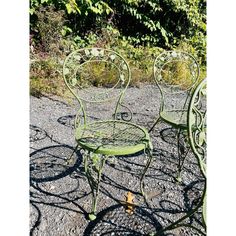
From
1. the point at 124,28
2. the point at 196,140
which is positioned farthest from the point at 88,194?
the point at 124,28

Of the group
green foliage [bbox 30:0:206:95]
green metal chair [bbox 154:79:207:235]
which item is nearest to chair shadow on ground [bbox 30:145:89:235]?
green metal chair [bbox 154:79:207:235]

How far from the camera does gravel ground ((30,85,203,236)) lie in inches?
76.7

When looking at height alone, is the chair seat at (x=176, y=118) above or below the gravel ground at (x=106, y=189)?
above

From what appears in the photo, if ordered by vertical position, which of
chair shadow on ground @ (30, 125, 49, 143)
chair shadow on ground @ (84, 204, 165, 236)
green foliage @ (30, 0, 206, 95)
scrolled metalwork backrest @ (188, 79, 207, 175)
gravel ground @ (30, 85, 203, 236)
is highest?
green foliage @ (30, 0, 206, 95)

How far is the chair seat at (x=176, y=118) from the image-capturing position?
2.28 metres

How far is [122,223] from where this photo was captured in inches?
77.7

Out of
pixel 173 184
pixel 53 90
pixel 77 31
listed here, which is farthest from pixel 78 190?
pixel 77 31

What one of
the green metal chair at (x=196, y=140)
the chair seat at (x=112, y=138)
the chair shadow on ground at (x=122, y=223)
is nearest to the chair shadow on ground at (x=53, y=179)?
the chair shadow on ground at (x=122, y=223)

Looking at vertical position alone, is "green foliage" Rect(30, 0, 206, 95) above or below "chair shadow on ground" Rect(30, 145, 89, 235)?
above

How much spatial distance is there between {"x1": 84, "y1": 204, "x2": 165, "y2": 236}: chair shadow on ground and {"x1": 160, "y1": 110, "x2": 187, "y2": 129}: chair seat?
0.64 meters

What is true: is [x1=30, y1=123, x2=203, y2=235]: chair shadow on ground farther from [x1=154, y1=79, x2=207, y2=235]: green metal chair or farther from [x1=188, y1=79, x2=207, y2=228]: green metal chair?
[x1=188, y1=79, x2=207, y2=228]: green metal chair

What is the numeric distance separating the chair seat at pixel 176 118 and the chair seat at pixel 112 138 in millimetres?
257

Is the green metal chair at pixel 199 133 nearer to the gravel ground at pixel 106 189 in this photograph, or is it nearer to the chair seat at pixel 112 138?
the chair seat at pixel 112 138
